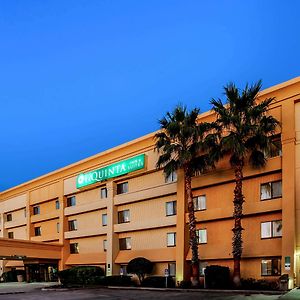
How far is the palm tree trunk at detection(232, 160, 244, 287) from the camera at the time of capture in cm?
3284

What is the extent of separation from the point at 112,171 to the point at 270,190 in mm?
19727

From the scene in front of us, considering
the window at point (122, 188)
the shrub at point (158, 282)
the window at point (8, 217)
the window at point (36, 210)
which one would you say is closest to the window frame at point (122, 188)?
the window at point (122, 188)

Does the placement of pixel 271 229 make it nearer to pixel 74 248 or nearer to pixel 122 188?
pixel 122 188

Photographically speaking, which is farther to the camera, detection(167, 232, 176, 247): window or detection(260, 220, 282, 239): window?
detection(167, 232, 176, 247): window

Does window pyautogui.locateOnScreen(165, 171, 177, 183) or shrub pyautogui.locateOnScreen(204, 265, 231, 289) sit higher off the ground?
window pyautogui.locateOnScreen(165, 171, 177, 183)

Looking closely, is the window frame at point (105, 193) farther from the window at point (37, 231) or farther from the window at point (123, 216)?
the window at point (37, 231)

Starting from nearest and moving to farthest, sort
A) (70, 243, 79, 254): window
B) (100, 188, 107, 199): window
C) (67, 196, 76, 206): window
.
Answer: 1. (100, 188, 107, 199): window
2. (70, 243, 79, 254): window
3. (67, 196, 76, 206): window

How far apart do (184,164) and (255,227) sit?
288 inches

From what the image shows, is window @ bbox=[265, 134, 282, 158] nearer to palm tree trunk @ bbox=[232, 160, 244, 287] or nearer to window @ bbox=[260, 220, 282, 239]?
palm tree trunk @ bbox=[232, 160, 244, 287]

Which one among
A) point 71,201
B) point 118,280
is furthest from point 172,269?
point 71,201

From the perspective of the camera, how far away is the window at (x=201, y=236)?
3875 cm

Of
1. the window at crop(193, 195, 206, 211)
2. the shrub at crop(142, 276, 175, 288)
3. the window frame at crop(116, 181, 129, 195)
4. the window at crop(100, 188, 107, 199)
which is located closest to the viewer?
the shrub at crop(142, 276, 175, 288)

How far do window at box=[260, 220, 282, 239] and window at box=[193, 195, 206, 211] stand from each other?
20.6 feet

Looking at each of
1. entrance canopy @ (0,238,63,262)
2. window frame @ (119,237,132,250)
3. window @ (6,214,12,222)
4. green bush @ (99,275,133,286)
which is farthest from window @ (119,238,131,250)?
window @ (6,214,12,222)
